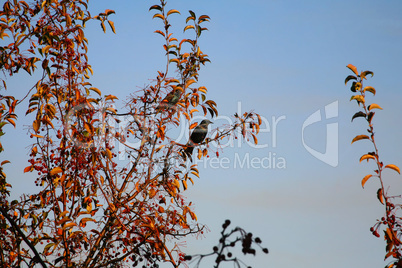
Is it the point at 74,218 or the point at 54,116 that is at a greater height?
the point at 54,116

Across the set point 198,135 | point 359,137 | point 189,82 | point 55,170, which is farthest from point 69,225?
point 359,137

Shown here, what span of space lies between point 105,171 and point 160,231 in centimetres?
77

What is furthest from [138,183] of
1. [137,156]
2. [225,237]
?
[225,237]

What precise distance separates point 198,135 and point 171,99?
465 mm

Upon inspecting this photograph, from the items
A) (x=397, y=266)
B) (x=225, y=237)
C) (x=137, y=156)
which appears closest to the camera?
(x=225, y=237)

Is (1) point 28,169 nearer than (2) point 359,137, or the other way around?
(2) point 359,137

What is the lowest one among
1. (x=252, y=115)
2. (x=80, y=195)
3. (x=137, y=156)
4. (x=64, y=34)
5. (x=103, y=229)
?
(x=103, y=229)

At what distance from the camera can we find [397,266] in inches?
135

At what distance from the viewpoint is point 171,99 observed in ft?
16.6

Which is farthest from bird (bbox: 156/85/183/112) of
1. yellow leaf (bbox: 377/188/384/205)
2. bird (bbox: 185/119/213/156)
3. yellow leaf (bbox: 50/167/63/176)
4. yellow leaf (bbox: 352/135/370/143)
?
yellow leaf (bbox: 377/188/384/205)

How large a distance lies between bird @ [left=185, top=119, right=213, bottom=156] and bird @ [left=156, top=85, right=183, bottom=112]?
358 mm

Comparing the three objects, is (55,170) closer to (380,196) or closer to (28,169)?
(28,169)

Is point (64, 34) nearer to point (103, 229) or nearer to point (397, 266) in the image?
point (103, 229)

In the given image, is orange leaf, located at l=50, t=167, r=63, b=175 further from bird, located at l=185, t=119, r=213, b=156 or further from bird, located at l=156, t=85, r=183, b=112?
bird, located at l=185, t=119, r=213, b=156
